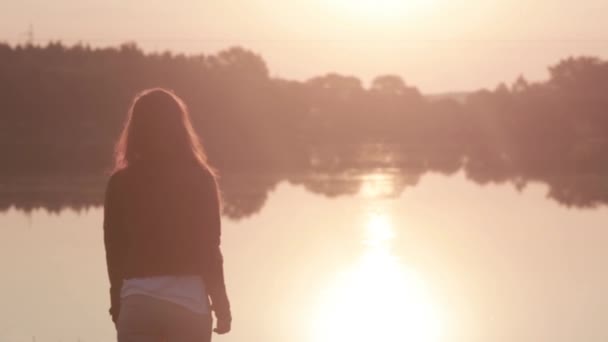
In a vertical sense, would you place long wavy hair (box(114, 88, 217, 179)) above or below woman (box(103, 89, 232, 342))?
above

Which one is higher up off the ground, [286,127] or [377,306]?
[377,306]

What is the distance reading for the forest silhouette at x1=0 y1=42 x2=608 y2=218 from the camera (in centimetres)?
3419

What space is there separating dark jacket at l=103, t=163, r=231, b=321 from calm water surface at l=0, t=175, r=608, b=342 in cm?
581

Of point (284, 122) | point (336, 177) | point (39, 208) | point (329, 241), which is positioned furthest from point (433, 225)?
point (284, 122)

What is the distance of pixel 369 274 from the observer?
15539 mm

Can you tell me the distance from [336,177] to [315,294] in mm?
23105

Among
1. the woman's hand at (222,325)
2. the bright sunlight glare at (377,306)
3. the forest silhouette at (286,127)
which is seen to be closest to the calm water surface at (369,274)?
the bright sunlight glare at (377,306)

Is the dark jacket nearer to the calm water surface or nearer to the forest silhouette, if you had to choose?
the calm water surface

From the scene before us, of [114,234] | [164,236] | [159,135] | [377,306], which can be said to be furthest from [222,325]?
[377,306]

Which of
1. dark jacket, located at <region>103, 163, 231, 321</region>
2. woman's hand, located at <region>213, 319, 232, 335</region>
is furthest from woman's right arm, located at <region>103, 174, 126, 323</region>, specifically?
woman's hand, located at <region>213, 319, 232, 335</region>

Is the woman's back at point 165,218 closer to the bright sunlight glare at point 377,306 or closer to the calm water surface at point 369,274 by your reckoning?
the calm water surface at point 369,274

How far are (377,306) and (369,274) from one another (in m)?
2.50

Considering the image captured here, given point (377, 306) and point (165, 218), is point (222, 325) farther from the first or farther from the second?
point (377, 306)

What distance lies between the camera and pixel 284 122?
6906 cm
